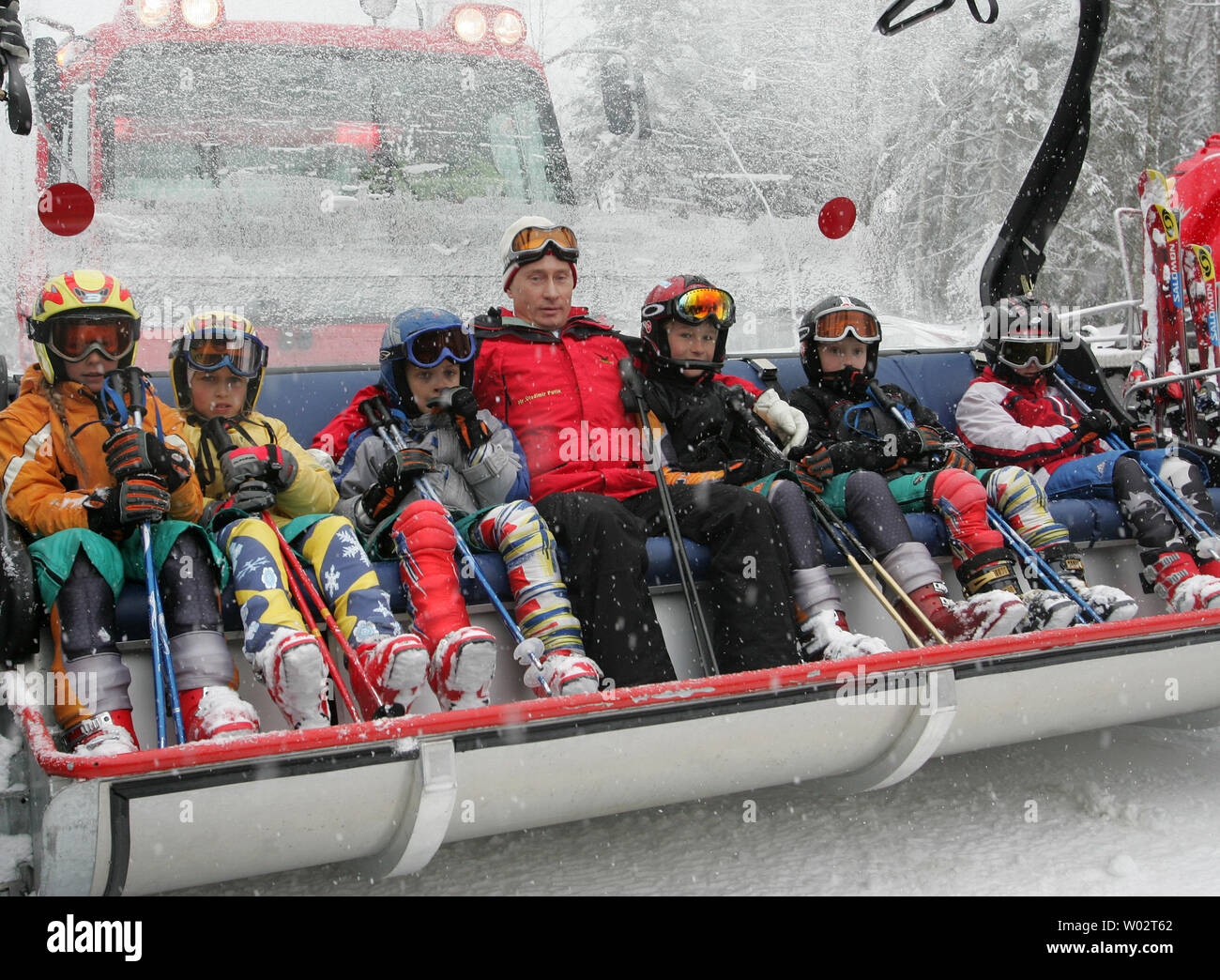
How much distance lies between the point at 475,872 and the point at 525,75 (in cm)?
400

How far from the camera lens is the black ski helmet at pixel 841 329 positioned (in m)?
→ 4.07

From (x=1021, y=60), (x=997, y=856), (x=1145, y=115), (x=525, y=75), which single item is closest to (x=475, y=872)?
(x=997, y=856)

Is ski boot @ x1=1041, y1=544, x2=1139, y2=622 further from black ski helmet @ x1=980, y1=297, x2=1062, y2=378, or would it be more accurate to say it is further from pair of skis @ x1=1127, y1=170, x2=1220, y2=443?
pair of skis @ x1=1127, y1=170, x2=1220, y2=443

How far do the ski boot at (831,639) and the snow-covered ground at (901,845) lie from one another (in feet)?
1.11

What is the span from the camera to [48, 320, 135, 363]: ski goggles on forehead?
2.91m

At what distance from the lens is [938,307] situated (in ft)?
19.5

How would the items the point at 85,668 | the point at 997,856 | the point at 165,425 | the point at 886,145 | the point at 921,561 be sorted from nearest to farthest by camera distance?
the point at 85,668 → the point at 997,856 → the point at 165,425 → the point at 921,561 → the point at 886,145

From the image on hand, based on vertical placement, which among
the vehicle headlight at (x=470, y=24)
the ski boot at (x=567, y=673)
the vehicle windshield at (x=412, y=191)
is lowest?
the ski boot at (x=567, y=673)

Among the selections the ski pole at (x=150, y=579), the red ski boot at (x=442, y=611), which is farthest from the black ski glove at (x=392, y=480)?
the ski pole at (x=150, y=579)

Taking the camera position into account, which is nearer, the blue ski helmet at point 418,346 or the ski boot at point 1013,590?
the ski boot at point 1013,590

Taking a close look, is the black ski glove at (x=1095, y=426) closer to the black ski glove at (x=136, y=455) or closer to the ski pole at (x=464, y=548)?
the ski pole at (x=464, y=548)

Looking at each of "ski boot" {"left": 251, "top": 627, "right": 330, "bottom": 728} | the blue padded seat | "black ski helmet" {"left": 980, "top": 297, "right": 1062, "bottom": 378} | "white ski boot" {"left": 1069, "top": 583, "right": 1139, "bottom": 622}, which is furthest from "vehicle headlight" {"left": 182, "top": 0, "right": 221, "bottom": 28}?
"white ski boot" {"left": 1069, "top": 583, "right": 1139, "bottom": 622}

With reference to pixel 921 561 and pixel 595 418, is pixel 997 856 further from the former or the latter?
pixel 595 418

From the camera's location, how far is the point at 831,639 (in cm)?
309
